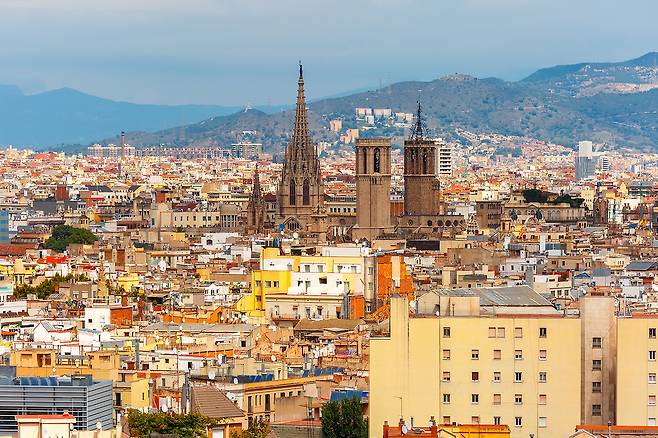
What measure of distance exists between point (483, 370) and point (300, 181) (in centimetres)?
11712

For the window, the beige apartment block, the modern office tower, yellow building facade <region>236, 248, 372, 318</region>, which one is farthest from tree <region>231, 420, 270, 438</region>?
the window

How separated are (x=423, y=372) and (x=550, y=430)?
7.17ft

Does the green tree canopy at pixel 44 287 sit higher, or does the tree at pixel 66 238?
the green tree canopy at pixel 44 287

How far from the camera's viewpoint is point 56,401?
101 feet

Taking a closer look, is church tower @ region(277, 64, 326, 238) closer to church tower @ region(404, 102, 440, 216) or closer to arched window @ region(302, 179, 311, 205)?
arched window @ region(302, 179, 311, 205)

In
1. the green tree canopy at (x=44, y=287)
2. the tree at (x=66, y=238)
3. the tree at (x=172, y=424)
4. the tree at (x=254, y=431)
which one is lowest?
the tree at (x=66, y=238)

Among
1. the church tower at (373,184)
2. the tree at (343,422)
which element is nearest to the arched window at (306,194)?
the church tower at (373,184)

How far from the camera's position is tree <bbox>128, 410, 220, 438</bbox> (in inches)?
1220

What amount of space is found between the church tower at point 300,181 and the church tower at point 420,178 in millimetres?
6842

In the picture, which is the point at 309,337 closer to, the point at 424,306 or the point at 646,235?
the point at 424,306

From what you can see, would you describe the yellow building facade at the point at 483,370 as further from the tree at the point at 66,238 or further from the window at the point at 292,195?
the window at the point at 292,195

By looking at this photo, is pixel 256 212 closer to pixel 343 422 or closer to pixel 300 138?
pixel 300 138

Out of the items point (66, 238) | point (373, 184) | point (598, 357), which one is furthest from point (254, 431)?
point (373, 184)

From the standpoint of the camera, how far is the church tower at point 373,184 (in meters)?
133
